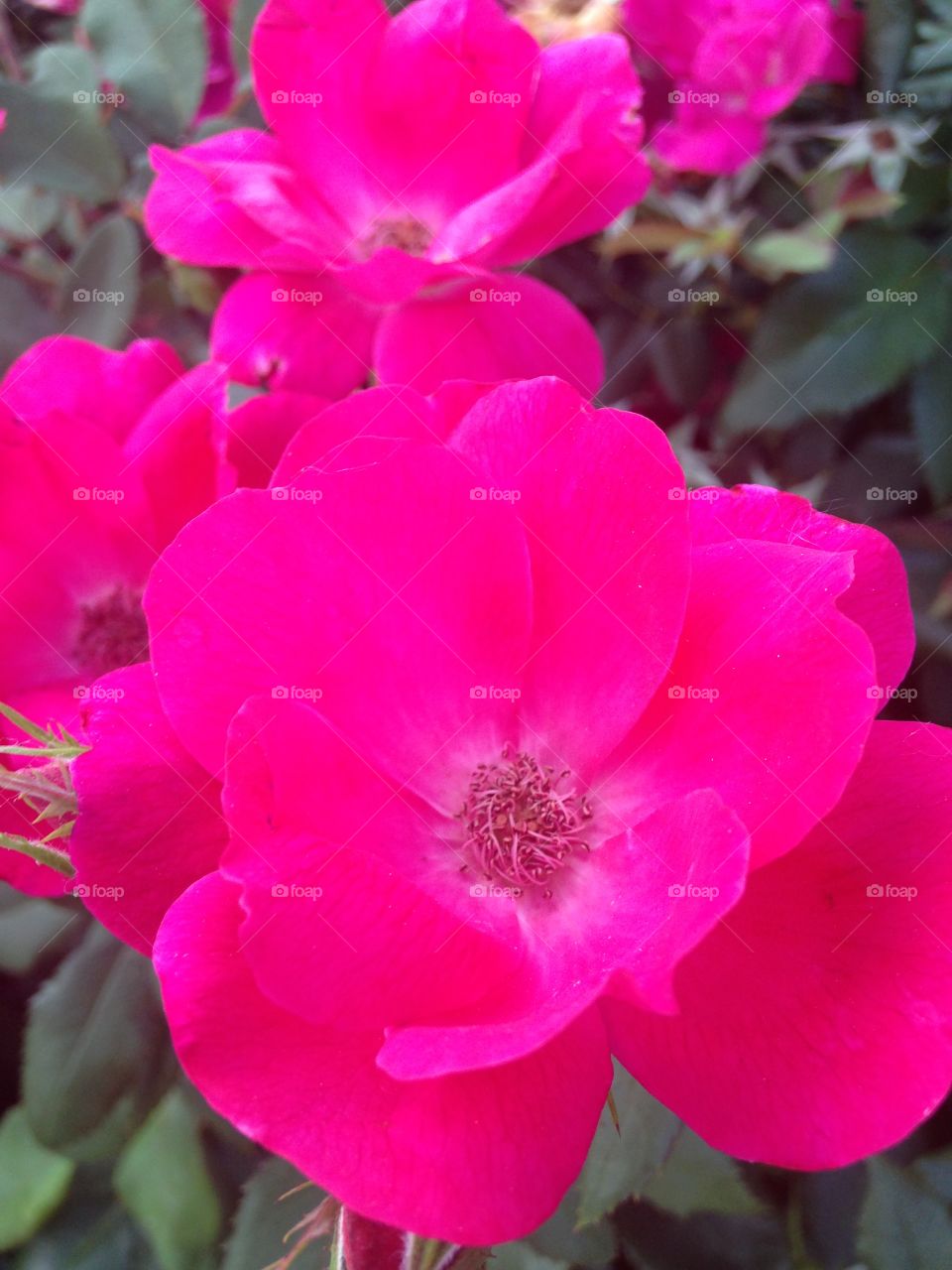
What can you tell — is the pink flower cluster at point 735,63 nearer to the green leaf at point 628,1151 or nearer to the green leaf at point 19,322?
the green leaf at point 19,322

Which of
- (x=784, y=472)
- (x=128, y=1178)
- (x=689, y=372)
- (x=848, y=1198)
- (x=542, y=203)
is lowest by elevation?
(x=848, y=1198)

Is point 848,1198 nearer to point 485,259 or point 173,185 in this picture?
Result: point 485,259

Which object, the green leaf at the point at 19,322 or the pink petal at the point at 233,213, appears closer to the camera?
the pink petal at the point at 233,213

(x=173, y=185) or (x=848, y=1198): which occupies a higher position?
(x=173, y=185)

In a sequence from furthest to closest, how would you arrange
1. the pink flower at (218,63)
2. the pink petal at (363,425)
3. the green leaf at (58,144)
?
the pink flower at (218,63)
the green leaf at (58,144)
the pink petal at (363,425)

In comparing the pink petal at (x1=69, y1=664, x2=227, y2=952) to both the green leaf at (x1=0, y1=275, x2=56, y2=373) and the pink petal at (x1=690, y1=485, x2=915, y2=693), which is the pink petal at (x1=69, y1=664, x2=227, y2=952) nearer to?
the pink petal at (x1=690, y1=485, x2=915, y2=693)

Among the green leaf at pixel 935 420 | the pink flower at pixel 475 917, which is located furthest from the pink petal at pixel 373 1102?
the green leaf at pixel 935 420

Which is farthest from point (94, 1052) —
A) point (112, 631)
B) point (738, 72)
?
point (738, 72)

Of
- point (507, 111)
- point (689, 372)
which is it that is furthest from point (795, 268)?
point (507, 111)
